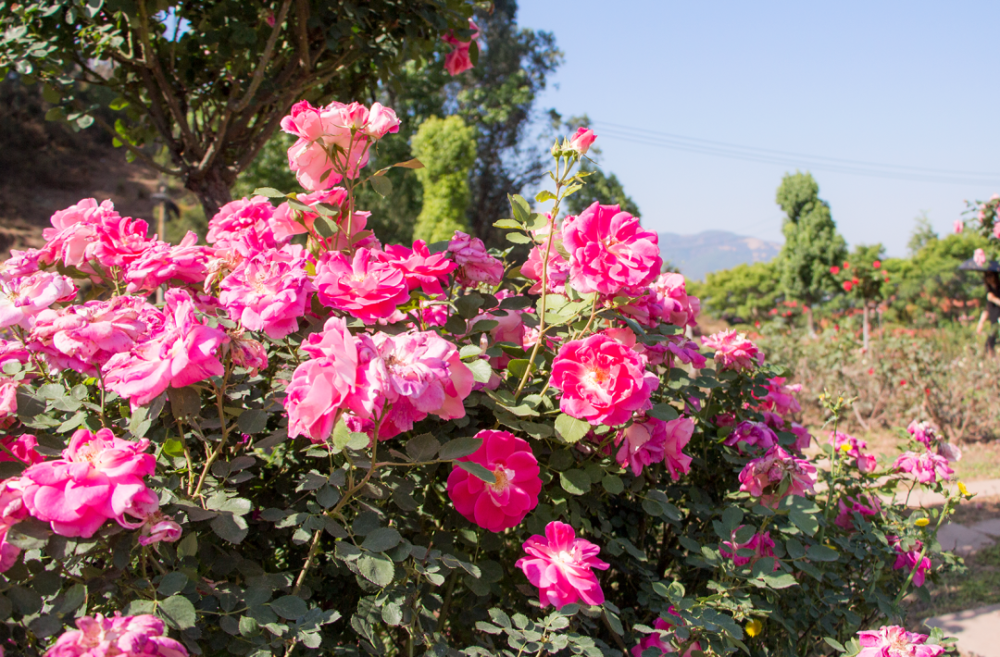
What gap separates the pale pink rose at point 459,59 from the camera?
6.95 ft

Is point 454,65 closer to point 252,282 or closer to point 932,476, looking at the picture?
point 252,282

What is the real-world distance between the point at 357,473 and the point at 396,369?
364mm

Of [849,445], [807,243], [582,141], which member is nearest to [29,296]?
[582,141]

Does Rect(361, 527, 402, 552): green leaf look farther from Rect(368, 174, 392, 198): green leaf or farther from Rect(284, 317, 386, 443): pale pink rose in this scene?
Rect(368, 174, 392, 198): green leaf

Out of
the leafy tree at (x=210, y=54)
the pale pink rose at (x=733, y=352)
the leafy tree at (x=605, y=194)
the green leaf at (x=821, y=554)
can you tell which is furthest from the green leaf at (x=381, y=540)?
the leafy tree at (x=605, y=194)

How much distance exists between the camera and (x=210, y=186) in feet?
6.87

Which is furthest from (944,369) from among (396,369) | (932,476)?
(396,369)

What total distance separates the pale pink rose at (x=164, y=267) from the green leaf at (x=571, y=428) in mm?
580

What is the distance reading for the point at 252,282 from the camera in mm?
847

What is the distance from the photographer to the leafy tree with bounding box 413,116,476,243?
12789mm

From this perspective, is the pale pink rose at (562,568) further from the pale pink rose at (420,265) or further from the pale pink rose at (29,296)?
the pale pink rose at (29,296)

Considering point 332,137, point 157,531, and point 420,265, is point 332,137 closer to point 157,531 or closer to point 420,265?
point 420,265

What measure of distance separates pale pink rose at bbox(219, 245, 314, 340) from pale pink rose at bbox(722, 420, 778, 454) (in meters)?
0.88

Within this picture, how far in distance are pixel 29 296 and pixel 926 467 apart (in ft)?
5.75
